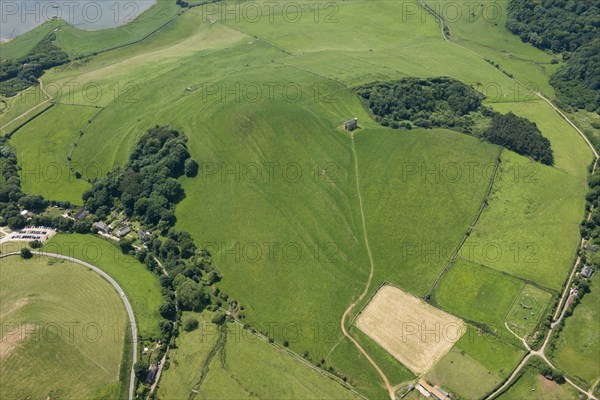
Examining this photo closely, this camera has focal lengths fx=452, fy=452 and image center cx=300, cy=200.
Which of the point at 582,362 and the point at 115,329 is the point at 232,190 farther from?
the point at 582,362

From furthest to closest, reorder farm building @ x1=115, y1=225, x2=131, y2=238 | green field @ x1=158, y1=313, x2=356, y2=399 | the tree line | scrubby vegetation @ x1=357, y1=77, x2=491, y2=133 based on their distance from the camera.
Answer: scrubby vegetation @ x1=357, y1=77, x2=491, y2=133, the tree line, farm building @ x1=115, y1=225, x2=131, y2=238, green field @ x1=158, y1=313, x2=356, y2=399

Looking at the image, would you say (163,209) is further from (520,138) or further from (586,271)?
(586,271)

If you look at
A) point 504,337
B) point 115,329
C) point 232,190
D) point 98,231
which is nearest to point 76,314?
point 115,329

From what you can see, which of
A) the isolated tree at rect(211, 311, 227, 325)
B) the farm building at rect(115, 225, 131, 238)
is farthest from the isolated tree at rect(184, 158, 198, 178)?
the isolated tree at rect(211, 311, 227, 325)

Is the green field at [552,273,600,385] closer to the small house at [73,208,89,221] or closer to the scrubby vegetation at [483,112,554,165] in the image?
the scrubby vegetation at [483,112,554,165]

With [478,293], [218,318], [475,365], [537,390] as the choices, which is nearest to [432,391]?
[475,365]

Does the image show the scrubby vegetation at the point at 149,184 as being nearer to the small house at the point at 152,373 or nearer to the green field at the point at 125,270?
the green field at the point at 125,270
